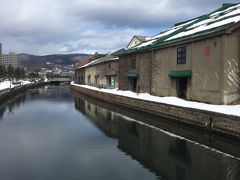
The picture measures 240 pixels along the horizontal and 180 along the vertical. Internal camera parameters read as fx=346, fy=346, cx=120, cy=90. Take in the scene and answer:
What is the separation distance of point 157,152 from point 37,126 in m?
12.0

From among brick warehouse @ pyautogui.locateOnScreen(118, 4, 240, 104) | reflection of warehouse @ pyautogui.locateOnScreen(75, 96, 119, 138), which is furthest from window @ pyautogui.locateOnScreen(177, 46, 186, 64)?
reflection of warehouse @ pyautogui.locateOnScreen(75, 96, 119, 138)

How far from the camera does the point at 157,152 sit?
686 inches

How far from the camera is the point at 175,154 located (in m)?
17.0

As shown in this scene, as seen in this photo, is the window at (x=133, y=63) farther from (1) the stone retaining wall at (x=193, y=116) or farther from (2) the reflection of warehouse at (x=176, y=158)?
(2) the reflection of warehouse at (x=176, y=158)

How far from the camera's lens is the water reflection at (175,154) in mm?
13820

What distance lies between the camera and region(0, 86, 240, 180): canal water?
13727 millimetres

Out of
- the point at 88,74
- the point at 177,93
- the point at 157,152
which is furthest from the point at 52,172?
the point at 88,74

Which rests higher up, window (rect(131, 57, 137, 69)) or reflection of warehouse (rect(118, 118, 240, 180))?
window (rect(131, 57, 137, 69))

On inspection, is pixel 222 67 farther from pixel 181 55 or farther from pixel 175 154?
pixel 175 154

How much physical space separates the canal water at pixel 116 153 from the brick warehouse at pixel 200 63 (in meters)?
4.11

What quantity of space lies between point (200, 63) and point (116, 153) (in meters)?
11.9

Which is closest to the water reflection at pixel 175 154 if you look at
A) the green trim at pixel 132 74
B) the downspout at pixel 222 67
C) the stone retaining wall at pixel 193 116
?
the stone retaining wall at pixel 193 116

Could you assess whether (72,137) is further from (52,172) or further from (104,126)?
(52,172)

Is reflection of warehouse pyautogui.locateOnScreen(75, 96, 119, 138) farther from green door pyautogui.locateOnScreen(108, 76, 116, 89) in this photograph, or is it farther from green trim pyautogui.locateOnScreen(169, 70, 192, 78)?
green door pyautogui.locateOnScreen(108, 76, 116, 89)
